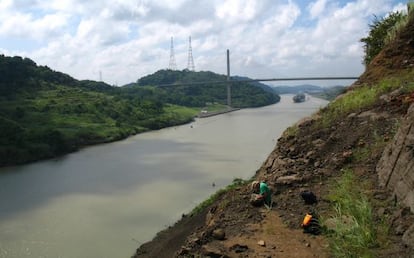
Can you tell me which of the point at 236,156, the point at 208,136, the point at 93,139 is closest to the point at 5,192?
the point at 236,156

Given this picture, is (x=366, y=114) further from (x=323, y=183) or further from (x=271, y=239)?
(x=271, y=239)

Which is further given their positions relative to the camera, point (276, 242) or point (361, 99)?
point (361, 99)

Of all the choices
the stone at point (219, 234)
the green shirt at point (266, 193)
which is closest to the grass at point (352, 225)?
the green shirt at point (266, 193)

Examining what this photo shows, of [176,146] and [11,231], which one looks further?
[176,146]

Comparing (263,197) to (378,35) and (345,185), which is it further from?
(378,35)

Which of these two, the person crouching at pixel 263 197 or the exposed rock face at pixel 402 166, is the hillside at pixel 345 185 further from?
the person crouching at pixel 263 197

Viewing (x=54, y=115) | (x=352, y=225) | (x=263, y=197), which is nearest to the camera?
(x=352, y=225)

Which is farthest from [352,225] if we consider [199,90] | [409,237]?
[199,90]
